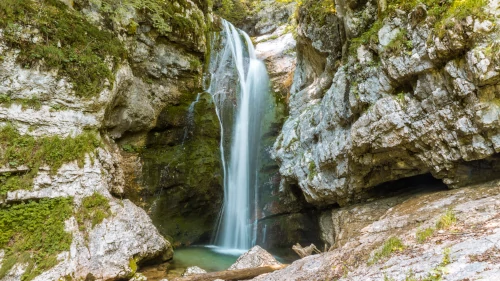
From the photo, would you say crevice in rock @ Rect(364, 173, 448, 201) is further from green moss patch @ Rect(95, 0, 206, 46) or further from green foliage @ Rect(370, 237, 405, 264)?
green moss patch @ Rect(95, 0, 206, 46)

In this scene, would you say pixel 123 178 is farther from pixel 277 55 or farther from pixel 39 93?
pixel 277 55

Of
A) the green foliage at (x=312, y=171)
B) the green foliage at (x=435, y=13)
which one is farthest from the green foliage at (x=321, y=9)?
the green foliage at (x=312, y=171)

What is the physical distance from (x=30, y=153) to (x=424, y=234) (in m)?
9.58

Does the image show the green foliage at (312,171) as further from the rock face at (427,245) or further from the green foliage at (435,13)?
the green foliage at (435,13)

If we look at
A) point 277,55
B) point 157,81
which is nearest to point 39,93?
point 157,81

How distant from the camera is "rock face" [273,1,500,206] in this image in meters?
5.73

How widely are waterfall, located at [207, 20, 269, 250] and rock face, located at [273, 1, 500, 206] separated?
11.2 feet

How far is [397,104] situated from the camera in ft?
22.9

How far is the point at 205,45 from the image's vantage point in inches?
600

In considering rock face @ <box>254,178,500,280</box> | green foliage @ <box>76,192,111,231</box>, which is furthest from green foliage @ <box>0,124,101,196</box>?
rock face @ <box>254,178,500,280</box>

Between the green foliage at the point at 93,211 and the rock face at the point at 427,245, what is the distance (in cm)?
516

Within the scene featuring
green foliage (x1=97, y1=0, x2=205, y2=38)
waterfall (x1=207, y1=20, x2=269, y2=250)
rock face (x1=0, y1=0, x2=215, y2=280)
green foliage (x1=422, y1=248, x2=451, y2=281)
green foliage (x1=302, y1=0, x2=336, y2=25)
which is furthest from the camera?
waterfall (x1=207, y1=20, x2=269, y2=250)

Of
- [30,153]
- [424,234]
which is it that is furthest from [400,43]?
[30,153]

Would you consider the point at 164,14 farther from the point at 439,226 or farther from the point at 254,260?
the point at 439,226
